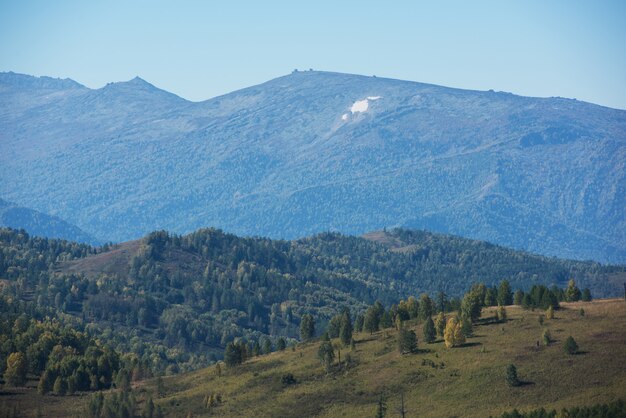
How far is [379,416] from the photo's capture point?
570 feet

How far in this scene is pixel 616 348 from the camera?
18175 centimetres

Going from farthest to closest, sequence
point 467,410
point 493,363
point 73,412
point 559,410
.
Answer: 1. point 73,412
2. point 493,363
3. point 467,410
4. point 559,410

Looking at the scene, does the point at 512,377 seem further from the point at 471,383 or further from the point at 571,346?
the point at 571,346

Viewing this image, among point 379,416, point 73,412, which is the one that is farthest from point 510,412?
point 73,412

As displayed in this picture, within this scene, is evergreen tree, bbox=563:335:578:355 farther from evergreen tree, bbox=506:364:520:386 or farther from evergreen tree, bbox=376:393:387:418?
evergreen tree, bbox=376:393:387:418

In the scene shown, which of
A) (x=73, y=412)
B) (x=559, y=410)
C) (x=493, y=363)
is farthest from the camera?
(x=73, y=412)

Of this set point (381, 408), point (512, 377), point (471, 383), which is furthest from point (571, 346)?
point (381, 408)

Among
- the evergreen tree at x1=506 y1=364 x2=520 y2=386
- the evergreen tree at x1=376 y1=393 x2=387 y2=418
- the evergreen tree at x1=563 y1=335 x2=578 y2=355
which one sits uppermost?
the evergreen tree at x1=563 y1=335 x2=578 y2=355

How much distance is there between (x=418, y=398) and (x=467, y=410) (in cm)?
1211

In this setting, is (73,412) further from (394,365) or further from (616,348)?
(616,348)

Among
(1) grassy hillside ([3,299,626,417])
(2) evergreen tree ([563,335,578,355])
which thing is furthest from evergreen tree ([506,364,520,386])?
(2) evergreen tree ([563,335,578,355])

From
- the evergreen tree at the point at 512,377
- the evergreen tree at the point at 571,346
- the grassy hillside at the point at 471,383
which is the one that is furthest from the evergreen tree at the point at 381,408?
the evergreen tree at the point at 571,346

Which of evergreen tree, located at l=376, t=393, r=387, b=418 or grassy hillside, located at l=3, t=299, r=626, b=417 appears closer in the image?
grassy hillside, located at l=3, t=299, r=626, b=417

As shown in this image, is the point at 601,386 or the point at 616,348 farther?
the point at 616,348
